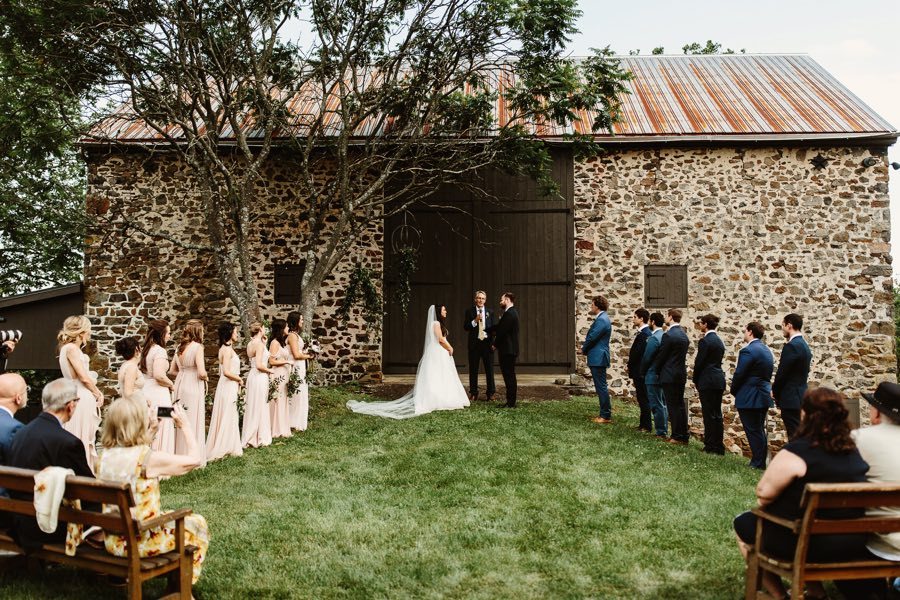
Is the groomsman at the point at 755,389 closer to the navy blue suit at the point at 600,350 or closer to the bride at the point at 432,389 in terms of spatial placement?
the navy blue suit at the point at 600,350

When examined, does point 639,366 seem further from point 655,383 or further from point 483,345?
point 483,345

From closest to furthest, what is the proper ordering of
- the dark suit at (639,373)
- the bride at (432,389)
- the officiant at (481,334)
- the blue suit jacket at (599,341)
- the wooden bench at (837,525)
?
the wooden bench at (837,525), the dark suit at (639,373), the blue suit jacket at (599,341), the bride at (432,389), the officiant at (481,334)

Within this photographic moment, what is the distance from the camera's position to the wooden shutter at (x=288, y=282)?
13.0 metres

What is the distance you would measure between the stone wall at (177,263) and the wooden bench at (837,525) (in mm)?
9762

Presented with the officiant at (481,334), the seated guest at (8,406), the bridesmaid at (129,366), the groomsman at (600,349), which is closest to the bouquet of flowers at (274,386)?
the bridesmaid at (129,366)

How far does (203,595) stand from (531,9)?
9081mm

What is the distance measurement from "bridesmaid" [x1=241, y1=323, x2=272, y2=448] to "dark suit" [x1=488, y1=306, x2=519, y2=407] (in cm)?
341

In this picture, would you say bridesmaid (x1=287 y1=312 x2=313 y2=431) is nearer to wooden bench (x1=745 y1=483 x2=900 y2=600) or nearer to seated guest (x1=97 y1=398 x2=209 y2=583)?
seated guest (x1=97 y1=398 x2=209 y2=583)

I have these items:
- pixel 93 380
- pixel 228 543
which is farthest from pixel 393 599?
pixel 93 380

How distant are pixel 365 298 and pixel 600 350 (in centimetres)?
482

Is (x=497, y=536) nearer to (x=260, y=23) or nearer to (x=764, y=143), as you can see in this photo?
(x=260, y=23)

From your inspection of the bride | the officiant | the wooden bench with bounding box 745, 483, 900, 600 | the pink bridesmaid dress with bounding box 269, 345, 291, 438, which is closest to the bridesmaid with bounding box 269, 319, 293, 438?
the pink bridesmaid dress with bounding box 269, 345, 291, 438


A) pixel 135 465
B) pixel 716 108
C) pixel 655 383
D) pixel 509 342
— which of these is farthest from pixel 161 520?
pixel 716 108

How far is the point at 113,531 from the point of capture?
3611 mm
